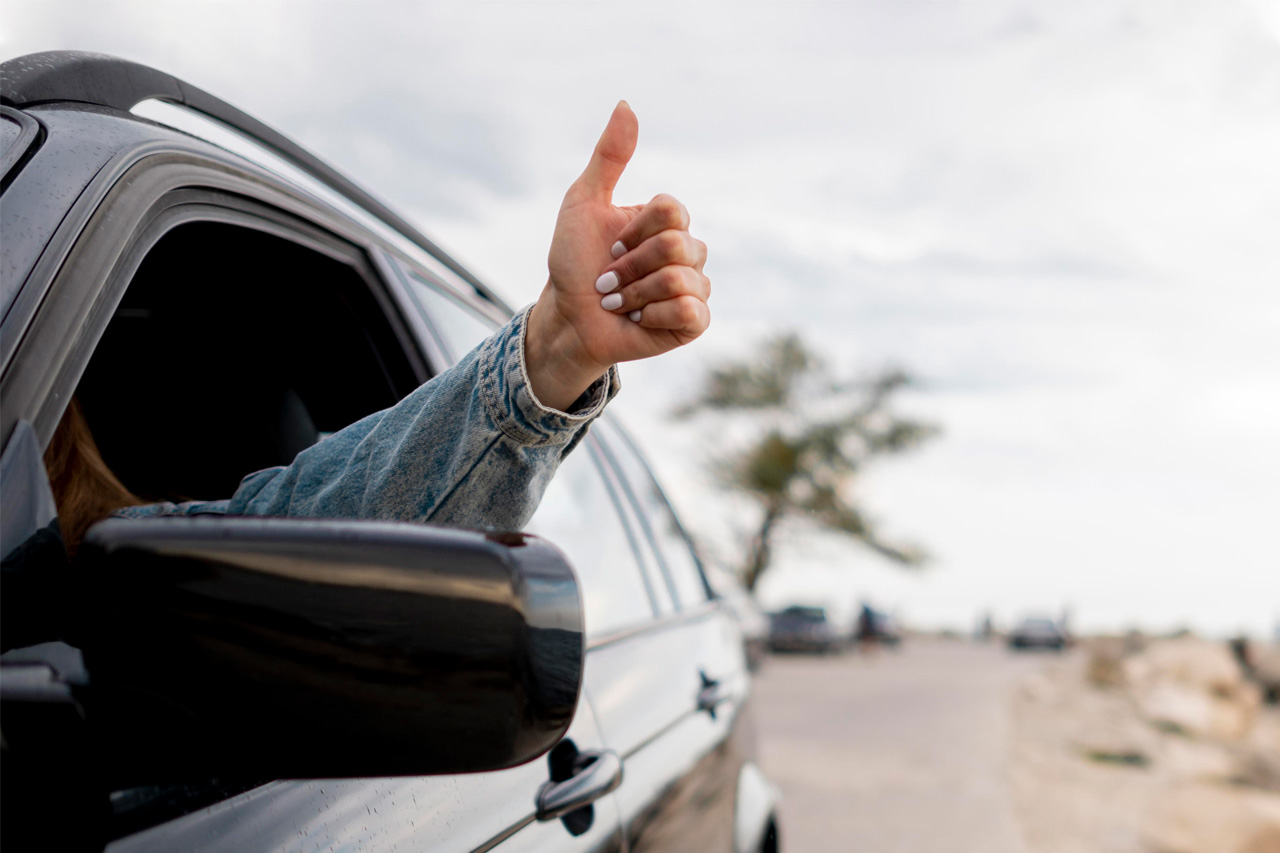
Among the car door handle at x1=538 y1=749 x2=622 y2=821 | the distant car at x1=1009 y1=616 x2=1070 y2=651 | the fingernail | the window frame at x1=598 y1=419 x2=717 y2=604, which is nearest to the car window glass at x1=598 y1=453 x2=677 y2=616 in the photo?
the window frame at x1=598 y1=419 x2=717 y2=604

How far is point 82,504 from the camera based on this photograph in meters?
1.32

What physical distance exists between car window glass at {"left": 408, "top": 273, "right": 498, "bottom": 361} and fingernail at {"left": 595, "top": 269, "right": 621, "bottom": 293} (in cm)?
83

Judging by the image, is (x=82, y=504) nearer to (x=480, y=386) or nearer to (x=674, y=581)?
(x=480, y=386)

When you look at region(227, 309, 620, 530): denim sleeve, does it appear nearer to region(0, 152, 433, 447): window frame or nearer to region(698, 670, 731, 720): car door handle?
region(0, 152, 433, 447): window frame

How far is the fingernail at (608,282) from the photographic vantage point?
117 cm

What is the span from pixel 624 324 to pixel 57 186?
23.8 inches

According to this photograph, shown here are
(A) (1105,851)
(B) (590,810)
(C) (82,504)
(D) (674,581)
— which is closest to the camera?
(C) (82,504)

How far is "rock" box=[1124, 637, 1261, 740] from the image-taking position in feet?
48.4

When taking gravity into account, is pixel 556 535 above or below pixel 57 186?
below

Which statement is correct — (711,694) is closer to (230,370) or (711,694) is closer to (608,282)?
(230,370)

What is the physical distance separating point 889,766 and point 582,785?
820cm

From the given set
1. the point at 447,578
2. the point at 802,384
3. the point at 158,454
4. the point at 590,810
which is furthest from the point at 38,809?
the point at 802,384

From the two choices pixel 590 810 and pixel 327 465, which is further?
pixel 590 810

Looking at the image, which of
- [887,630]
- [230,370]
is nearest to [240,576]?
[230,370]
